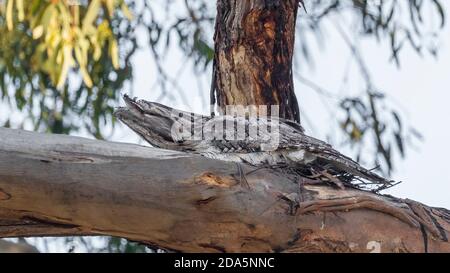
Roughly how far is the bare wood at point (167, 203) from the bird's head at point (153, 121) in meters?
0.35

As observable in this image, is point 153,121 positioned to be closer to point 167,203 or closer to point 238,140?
point 238,140

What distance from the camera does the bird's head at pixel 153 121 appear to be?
85.0 inches

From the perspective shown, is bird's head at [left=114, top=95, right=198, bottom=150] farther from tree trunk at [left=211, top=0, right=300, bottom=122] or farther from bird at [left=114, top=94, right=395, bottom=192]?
tree trunk at [left=211, top=0, right=300, bottom=122]

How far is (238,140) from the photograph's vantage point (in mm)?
2215

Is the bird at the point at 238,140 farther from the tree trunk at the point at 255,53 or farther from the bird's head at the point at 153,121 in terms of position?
the tree trunk at the point at 255,53

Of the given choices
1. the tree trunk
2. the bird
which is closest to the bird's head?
the bird

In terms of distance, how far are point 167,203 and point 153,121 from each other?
0.46 m

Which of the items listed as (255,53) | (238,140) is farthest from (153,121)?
(255,53)

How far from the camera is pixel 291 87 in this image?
248cm

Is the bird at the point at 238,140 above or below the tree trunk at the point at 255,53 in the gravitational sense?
below

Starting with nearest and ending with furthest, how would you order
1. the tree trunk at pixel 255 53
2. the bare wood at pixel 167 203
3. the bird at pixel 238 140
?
the bare wood at pixel 167 203 < the bird at pixel 238 140 < the tree trunk at pixel 255 53

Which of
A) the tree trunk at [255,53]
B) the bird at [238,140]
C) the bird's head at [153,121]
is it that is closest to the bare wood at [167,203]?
the bird at [238,140]
